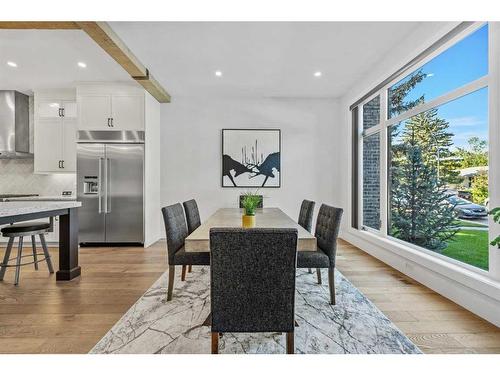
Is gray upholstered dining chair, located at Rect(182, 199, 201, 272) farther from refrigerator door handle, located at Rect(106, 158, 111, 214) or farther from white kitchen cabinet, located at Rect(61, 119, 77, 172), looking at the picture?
white kitchen cabinet, located at Rect(61, 119, 77, 172)

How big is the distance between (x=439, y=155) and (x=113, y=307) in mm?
3495

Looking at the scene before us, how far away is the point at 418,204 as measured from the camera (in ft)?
11.1

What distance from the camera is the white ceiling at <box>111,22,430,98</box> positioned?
2982mm

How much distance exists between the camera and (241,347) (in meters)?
1.83

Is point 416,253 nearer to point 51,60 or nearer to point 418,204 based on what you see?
point 418,204

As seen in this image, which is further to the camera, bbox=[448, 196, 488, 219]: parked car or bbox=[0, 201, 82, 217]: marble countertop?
bbox=[448, 196, 488, 219]: parked car

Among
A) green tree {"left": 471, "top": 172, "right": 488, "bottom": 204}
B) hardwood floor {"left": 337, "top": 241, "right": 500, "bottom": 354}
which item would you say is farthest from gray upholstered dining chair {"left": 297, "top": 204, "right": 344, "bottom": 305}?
green tree {"left": 471, "top": 172, "right": 488, "bottom": 204}

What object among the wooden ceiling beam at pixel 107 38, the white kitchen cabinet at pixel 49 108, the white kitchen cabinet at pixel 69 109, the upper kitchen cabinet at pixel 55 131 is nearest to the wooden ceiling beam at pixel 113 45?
the wooden ceiling beam at pixel 107 38

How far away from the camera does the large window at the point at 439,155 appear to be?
2.51 metres

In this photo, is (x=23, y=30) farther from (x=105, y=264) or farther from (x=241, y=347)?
(x=241, y=347)

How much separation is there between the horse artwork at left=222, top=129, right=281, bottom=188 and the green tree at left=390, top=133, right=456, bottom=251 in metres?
2.16

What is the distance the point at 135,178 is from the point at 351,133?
12.3 feet

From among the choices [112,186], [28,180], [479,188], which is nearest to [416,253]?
→ [479,188]
